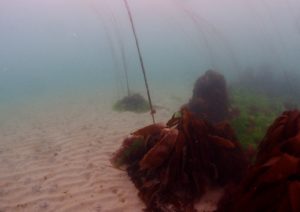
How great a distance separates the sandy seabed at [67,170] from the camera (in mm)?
3824

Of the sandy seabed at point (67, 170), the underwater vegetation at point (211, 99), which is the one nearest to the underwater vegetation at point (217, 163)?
the sandy seabed at point (67, 170)

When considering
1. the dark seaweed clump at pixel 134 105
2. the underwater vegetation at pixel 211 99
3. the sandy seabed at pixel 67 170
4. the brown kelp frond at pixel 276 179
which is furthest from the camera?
the dark seaweed clump at pixel 134 105

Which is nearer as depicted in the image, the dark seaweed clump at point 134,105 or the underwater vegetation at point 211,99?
the underwater vegetation at point 211,99

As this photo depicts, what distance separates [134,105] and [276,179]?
910 centimetres

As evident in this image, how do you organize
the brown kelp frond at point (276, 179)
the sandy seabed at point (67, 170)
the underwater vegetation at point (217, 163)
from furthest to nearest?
1. the sandy seabed at point (67, 170)
2. the underwater vegetation at point (217, 163)
3. the brown kelp frond at point (276, 179)

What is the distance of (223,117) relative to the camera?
8.20 meters

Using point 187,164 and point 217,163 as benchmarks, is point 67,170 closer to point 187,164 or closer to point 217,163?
point 187,164

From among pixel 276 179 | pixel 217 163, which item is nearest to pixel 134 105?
pixel 217 163

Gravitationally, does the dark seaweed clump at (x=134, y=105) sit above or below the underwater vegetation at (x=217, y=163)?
below

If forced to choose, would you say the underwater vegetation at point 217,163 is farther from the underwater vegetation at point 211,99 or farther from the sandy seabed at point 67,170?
the underwater vegetation at point 211,99

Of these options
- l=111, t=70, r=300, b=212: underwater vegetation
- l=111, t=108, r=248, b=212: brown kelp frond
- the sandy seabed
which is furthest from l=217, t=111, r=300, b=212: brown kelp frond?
the sandy seabed

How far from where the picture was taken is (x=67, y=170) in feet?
16.2

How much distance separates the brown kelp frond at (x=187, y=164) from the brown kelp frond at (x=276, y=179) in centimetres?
64

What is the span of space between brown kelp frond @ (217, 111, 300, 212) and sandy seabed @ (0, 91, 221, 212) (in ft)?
2.51
